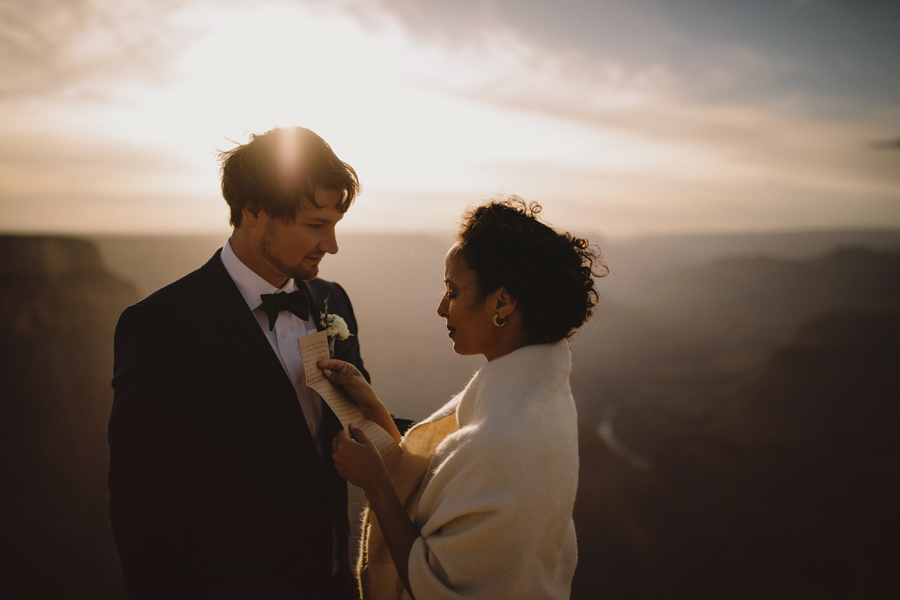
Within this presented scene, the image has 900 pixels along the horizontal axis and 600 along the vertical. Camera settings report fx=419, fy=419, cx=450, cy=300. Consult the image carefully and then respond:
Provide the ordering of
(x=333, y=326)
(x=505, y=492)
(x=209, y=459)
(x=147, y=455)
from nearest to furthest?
(x=505, y=492), (x=147, y=455), (x=209, y=459), (x=333, y=326)

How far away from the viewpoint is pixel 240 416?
5.99 feet

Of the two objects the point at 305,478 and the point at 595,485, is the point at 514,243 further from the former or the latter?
the point at 595,485

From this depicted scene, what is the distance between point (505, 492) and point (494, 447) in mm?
150

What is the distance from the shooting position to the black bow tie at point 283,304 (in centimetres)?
202

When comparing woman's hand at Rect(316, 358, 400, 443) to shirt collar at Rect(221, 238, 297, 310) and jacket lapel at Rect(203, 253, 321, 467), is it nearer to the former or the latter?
jacket lapel at Rect(203, 253, 321, 467)

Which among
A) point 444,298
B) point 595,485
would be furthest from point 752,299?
point 444,298

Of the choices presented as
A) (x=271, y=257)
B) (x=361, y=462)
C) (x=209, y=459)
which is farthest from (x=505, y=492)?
(x=271, y=257)

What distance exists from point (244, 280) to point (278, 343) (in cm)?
35

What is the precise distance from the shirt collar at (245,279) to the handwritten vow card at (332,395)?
0.37 metres

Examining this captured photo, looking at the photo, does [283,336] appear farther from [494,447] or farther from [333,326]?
[494,447]

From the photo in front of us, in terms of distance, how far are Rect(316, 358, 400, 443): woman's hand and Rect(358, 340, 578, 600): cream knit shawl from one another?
54 centimetres

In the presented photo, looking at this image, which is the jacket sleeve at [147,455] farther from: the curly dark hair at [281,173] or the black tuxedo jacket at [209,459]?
the curly dark hair at [281,173]

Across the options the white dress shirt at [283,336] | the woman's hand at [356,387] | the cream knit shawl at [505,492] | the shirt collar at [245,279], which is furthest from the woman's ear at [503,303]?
the shirt collar at [245,279]

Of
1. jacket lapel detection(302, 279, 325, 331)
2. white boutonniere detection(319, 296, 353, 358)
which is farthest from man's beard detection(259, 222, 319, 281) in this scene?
jacket lapel detection(302, 279, 325, 331)
